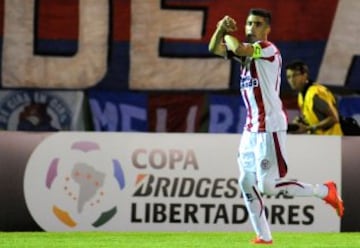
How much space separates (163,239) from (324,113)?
3264 millimetres

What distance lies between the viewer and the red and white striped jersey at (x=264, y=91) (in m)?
9.62

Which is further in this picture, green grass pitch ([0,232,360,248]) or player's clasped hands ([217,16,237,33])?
green grass pitch ([0,232,360,248])

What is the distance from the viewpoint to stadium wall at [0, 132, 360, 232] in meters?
11.8

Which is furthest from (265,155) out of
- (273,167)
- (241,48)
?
(241,48)

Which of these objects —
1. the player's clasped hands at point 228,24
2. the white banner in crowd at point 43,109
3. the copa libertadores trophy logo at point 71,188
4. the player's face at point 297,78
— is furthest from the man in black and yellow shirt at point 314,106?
the player's clasped hands at point 228,24

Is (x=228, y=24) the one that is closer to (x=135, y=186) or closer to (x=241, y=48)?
(x=241, y=48)

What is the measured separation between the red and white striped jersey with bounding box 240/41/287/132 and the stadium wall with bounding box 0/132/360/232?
2.27 metres

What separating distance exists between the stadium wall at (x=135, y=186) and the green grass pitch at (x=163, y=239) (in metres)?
0.40

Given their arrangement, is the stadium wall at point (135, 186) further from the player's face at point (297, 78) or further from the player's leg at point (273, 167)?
the player's leg at point (273, 167)

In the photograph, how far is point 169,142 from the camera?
1195 cm

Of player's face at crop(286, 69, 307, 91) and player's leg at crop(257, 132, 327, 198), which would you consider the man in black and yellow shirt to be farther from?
player's leg at crop(257, 132, 327, 198)

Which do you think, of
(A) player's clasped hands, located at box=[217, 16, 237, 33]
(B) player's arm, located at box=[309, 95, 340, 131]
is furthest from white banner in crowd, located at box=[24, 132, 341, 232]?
(A) player's clasped hands, located at box=[217, 16, 237, 33]

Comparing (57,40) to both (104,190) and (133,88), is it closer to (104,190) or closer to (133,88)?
(133,88)

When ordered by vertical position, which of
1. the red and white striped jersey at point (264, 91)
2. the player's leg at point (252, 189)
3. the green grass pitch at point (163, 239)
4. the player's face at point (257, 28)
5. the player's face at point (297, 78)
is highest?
the player's face at point (257, 28)
